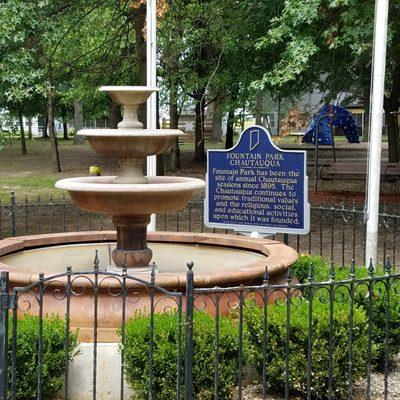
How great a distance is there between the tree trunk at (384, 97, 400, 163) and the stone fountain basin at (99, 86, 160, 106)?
62.4 feet

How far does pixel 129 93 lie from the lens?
25.7 ft

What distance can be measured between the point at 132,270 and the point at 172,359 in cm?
237

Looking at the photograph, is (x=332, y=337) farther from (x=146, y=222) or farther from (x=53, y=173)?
(x=53, y=173)

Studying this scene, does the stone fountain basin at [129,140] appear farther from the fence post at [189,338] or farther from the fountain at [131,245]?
the fence post at [189,338]

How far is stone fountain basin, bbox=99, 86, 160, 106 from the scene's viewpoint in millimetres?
7688

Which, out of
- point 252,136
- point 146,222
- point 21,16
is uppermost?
point 21,16

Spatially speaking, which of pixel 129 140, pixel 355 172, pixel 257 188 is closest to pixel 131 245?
pixel 129 140

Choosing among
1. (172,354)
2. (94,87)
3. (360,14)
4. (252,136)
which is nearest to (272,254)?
(252,136)

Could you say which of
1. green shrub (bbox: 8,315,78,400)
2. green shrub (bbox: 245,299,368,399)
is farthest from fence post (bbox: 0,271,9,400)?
green shrub (bbox: 245,299,368,399)

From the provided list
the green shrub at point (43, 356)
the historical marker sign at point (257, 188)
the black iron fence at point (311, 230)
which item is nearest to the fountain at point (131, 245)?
the historical marker sign at point (257, 188)

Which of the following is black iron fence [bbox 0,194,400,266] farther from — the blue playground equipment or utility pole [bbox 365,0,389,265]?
the blue playground equipment

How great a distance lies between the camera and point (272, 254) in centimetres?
827

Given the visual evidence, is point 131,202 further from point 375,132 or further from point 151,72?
point 151,72

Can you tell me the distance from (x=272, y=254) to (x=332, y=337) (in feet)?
7.48
